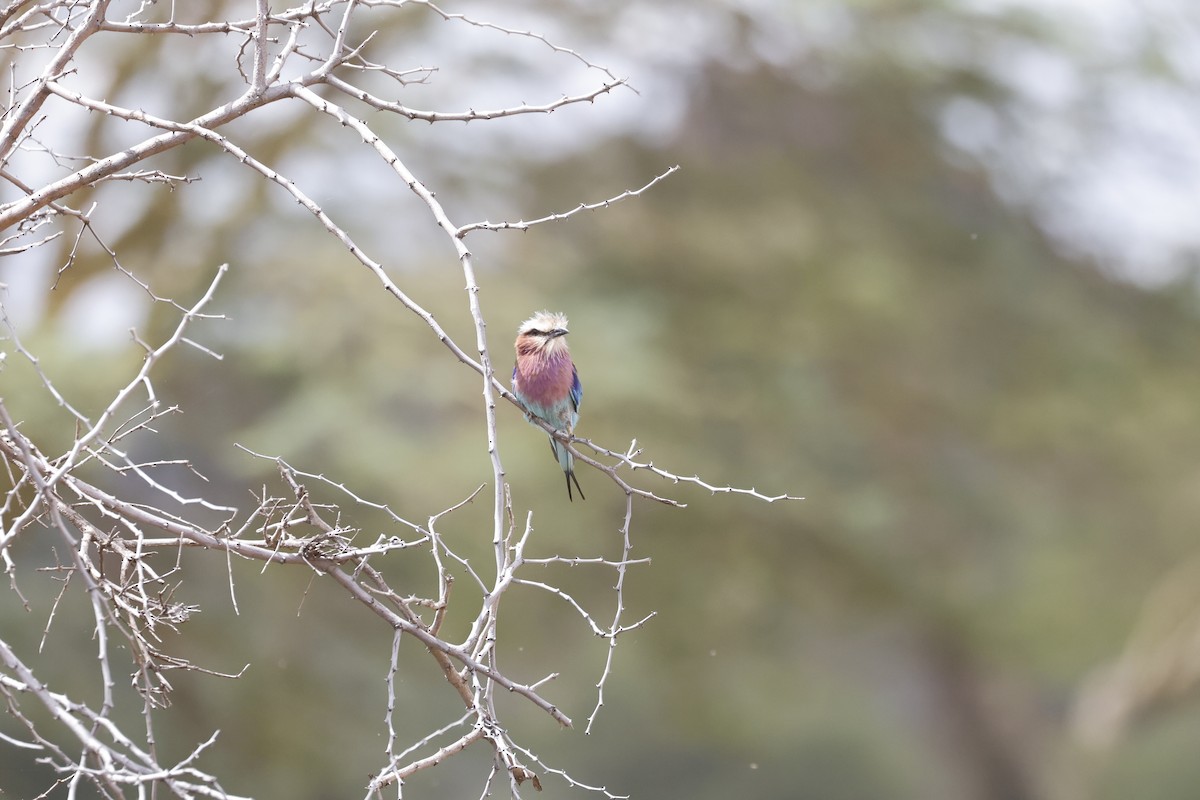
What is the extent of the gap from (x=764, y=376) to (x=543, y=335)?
14.8ft

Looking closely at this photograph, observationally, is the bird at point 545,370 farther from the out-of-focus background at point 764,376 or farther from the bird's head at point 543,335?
the out-of-focus background at point 764,376

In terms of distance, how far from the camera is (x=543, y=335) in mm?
2979

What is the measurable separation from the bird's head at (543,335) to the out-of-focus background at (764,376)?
343 centimetres

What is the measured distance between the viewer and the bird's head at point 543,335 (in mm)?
2971

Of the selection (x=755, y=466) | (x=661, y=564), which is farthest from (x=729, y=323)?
(x=661, y=564)

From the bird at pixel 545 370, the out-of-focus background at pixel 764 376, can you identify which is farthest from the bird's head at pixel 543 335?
the out-of-focus background at pixel 764 376

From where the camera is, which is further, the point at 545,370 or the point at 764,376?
the point at 764,376

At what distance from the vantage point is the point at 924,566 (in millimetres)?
7449

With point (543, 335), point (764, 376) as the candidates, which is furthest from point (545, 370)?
point (764, 376)

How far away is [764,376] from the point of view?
734 centimetres

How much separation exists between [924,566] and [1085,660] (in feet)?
6.16

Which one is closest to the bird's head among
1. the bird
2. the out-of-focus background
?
the bird

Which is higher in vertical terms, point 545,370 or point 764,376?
point 764,376

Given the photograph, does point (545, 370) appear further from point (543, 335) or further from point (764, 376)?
point (764, 376)
